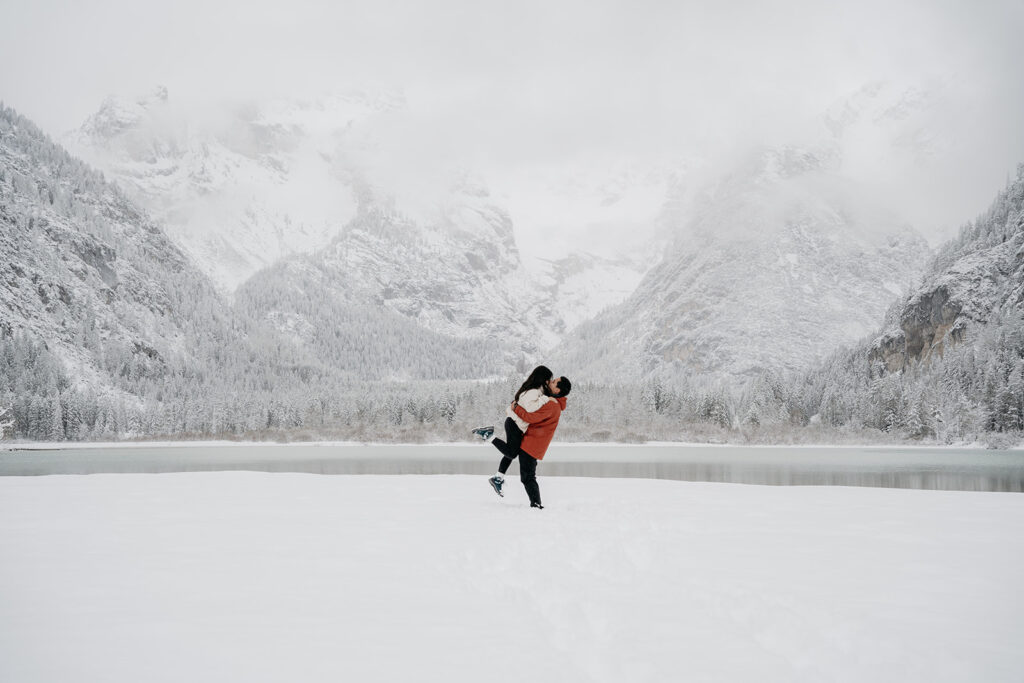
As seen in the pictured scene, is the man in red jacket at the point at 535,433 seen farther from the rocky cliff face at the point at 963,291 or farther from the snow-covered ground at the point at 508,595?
the rocky cliff face at the point at 963,291

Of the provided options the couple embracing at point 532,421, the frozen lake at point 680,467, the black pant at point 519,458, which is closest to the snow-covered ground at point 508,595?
the black pant at point 519,458

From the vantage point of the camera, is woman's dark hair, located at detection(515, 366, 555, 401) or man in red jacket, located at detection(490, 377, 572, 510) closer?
man in red jacket, located at detection(490, 377, 572, 510)

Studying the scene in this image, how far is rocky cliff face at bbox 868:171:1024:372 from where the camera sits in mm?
147625

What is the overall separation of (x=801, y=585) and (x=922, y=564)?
224cm

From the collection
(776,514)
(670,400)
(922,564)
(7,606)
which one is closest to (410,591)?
(7,606)

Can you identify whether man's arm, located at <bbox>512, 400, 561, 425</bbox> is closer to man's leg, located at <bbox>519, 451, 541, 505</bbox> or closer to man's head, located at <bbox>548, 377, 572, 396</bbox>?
man's head, located at <bbox>548, 377, 572, 396</bbox>

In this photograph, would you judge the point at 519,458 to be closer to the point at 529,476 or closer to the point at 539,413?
the point at 529,476

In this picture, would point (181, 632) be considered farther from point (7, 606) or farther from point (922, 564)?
point (922, 564)

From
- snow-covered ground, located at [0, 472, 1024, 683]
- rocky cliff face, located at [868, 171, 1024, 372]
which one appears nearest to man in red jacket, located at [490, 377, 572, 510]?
snow-covered ground, located at [0, 472, 1024, 683]

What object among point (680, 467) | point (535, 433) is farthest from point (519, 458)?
point (680, 467)

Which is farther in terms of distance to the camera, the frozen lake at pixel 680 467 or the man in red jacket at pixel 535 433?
the frozen lake at pixel 680 467

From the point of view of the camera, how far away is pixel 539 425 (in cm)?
1599

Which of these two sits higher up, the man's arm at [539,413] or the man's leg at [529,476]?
the man's arm at [539,413]

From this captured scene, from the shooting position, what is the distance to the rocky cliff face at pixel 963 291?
148 metres
